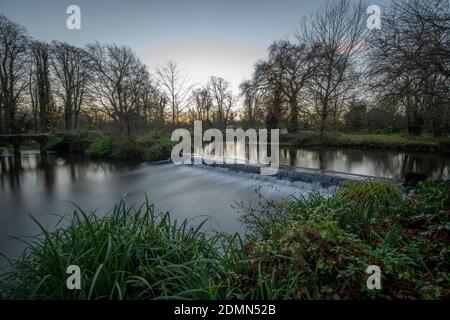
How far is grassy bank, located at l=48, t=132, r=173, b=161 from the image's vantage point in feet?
50.7

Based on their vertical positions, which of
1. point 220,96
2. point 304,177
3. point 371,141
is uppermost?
point 220,96

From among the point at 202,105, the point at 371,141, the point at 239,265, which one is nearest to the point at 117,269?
the point at 239,265

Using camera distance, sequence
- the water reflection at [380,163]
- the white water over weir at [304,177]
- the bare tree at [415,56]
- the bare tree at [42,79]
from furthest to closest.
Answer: the bare tree at [42,79], the water reflection at [380,163], the white water over weir at [304,177], the bare tree at [415,56]

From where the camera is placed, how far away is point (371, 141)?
1644 centimetres

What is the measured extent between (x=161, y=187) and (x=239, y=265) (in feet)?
25.8

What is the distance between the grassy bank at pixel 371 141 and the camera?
46.7 ft

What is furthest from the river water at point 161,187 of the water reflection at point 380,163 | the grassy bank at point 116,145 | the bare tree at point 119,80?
the bare tree at point 119,80

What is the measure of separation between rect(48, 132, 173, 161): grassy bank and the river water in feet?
3.99

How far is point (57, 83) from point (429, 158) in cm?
3015

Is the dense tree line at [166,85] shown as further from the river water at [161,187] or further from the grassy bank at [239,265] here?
the grassy bank at [239,265]

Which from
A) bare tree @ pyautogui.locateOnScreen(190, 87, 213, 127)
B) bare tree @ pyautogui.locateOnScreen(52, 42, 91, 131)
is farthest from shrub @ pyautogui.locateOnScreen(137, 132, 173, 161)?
bare tree @ pyautogui.locateOnScreen(190, 87, 213, 127)

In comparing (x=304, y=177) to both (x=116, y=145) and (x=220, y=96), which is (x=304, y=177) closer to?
(x=116, y=145)

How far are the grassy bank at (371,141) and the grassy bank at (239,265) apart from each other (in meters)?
14.3
